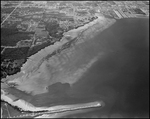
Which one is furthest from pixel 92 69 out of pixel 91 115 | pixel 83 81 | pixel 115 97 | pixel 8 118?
pixel 8 118

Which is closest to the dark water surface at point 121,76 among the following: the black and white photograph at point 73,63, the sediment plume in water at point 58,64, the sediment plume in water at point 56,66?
the black and white photograph at point 73,63

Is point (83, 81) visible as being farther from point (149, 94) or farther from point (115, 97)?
point (149, 94)

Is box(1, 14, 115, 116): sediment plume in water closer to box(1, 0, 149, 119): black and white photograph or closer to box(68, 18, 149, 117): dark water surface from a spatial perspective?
box(1, 0, 149, 119): black and white photograph

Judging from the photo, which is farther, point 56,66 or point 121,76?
point 56,66

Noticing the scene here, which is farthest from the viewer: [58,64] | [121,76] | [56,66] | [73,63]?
[73,63]

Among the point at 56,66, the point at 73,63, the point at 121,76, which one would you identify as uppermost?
the point at 121,76

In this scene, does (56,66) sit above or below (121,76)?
below

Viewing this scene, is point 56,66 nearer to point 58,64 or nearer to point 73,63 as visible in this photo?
point 58,64

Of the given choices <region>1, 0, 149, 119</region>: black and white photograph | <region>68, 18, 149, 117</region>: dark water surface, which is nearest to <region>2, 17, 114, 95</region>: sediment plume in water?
<region>1, 0, 149, 119</region>: black and white photograph

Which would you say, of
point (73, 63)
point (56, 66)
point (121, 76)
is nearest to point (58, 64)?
point (56, 66)

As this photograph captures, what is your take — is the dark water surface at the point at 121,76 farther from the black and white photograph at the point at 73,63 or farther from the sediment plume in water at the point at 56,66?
the sediment plume in water at the point at 56,66
